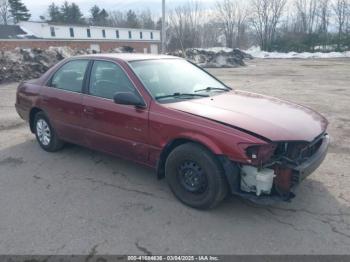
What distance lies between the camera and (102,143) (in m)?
4.53

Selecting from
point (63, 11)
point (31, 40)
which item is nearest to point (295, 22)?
point (31, 40)

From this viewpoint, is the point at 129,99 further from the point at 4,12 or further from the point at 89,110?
the point at 4,12

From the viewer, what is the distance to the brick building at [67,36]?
46347mm

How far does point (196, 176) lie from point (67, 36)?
2129 inches

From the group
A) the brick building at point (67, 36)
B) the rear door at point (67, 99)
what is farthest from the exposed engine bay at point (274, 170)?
the brick building at point (67, 36)

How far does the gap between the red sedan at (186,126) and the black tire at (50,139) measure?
47 millimetres

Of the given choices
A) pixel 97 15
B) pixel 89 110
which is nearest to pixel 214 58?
pixel 89 110

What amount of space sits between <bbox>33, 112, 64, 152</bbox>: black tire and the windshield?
1.96 metres

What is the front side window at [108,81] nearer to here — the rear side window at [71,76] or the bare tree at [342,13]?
the rear side window at [71,76]

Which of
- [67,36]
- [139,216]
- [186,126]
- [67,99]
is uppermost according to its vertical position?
[67,36]

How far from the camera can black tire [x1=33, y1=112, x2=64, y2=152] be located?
540cm

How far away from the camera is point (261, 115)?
3629 mm

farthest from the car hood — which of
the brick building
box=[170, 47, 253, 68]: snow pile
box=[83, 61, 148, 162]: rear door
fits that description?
the brick building

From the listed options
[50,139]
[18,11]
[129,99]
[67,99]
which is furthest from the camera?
[18,11]
